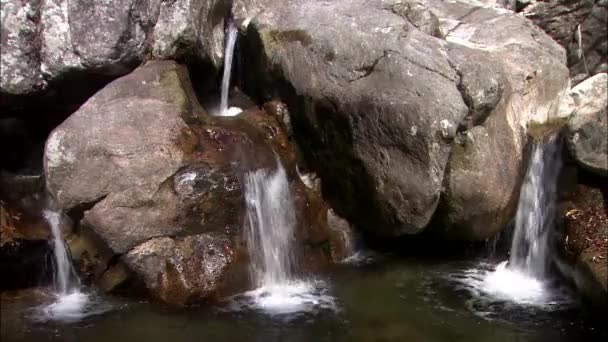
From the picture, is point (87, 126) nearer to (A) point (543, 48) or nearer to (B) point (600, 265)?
(B) point (600, 265)

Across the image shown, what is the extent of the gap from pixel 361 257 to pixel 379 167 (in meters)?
1.34

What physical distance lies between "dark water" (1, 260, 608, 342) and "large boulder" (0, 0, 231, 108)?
2.58 m

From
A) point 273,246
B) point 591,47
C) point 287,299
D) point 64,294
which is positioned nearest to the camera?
point 287,299

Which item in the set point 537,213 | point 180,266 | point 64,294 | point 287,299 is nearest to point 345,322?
point 287,299

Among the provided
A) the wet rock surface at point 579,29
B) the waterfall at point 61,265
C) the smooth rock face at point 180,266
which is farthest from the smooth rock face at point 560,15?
the waterfall at point 61,265

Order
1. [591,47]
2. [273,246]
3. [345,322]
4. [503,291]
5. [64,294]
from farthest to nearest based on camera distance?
1. [591,47]
2. [273,246]
3. [503,291]
4. [64,294]
5. [345,322]

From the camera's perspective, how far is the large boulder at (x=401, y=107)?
22.4 feet

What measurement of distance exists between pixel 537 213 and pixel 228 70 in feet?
14.9

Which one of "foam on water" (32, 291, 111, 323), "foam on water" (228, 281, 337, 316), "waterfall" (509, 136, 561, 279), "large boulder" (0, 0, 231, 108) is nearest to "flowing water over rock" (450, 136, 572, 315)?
"waterfall" (509, 136, 561, 279)

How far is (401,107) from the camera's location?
6.78 m

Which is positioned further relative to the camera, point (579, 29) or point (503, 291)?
point (579, 29)

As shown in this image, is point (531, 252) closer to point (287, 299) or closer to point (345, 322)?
point (345, 322)

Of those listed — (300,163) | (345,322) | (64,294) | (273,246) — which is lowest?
(345,322)

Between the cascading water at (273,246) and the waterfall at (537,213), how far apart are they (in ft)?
8.09
